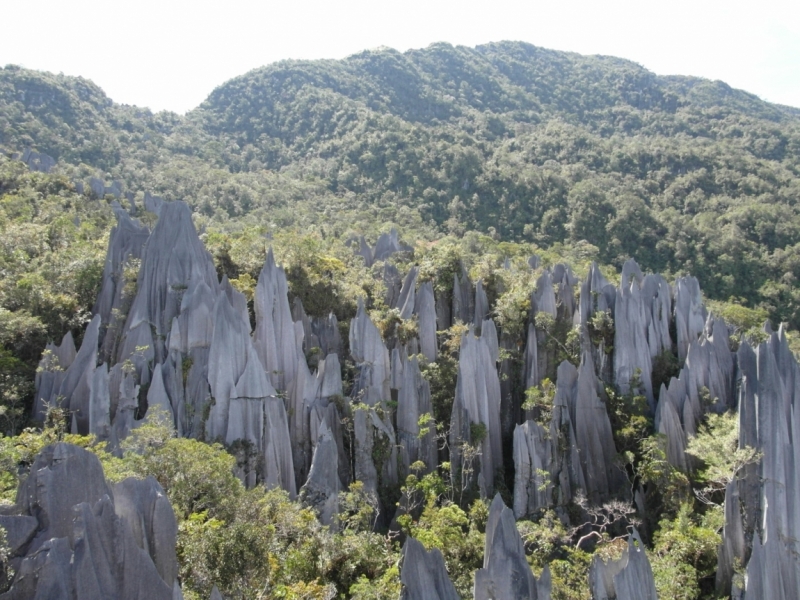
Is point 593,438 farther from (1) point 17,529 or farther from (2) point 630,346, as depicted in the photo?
(1) point 17,529

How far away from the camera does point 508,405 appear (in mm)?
22422

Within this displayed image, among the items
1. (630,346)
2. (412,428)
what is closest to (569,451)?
(630,346)

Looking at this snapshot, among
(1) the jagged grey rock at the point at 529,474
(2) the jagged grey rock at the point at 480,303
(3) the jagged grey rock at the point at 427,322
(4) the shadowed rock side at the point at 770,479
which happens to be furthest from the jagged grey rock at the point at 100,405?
(4) the shadowed rock side at the point at 770,479

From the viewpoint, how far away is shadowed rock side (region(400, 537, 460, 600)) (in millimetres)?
9438

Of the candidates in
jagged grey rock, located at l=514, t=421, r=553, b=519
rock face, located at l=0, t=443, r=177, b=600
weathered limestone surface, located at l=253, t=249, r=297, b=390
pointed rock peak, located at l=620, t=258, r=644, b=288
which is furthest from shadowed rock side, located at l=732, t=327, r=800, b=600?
weathered limestone surface, located at l=253, t=249, r=297, b=390

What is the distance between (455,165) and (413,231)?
13.7 meters

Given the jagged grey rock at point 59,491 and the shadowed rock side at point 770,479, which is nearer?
the jagged grey rock at point 59,491

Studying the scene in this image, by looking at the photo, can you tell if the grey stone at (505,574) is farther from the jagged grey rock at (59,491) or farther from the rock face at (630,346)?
the rock face at (630,346)

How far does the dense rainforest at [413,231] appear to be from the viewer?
12.6 metres

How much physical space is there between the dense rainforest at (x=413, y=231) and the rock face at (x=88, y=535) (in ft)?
2.19

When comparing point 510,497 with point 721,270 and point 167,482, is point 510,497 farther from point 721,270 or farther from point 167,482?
point 721,270

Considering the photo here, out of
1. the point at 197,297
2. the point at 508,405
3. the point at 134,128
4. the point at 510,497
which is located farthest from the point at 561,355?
the point at 134,128

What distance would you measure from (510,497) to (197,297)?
1250cm

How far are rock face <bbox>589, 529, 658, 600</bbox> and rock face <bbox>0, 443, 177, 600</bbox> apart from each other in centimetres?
818
